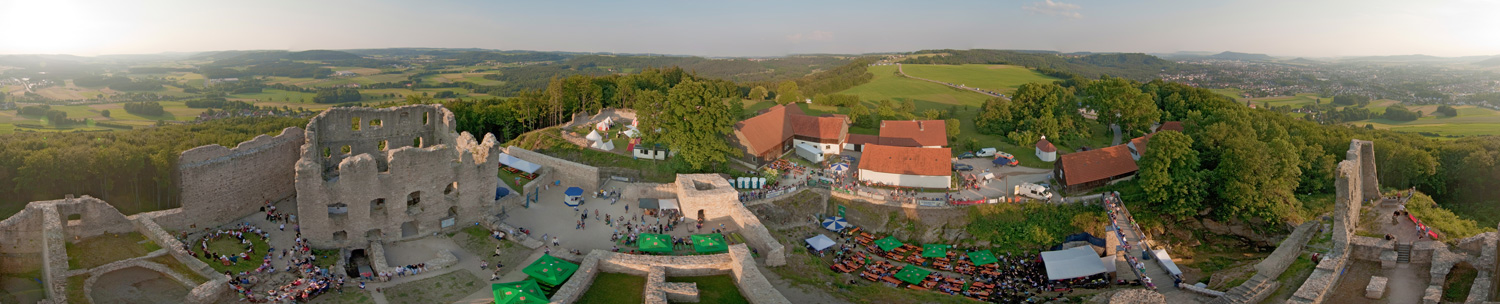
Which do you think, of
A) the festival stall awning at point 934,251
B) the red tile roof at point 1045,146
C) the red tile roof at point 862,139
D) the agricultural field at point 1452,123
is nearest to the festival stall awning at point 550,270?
the festival stall awning at point 934,251

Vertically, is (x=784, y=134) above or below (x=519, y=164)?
above

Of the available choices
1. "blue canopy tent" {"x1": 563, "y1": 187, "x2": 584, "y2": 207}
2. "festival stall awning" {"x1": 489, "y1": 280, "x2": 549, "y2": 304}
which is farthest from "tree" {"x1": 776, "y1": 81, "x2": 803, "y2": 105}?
"festival stall awning" {"x1": 489, "y1": 280, "x2": 549, "y2": 304}

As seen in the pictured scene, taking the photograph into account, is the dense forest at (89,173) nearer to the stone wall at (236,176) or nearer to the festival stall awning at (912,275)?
the stone wall at (236,176)

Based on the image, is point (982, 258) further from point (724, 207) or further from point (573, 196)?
point (573, 196)

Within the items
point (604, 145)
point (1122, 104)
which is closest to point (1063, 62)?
point (1122, 104)

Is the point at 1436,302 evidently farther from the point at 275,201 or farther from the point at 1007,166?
the point at 275,201
